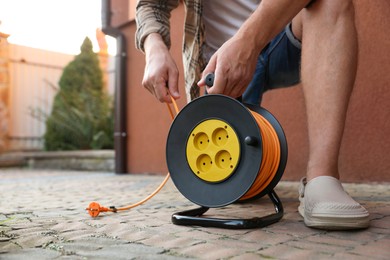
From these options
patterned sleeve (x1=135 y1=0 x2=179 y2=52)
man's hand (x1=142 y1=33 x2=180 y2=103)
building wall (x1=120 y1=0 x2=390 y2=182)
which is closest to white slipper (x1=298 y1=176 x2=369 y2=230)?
man's hand (x1=142 y1=33 x2=180 y2=103)

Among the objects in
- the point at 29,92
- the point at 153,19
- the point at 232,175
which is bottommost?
the point at 232,175

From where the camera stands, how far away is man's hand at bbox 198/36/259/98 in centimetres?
135

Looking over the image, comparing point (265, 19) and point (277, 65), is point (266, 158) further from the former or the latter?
point (277, 65)

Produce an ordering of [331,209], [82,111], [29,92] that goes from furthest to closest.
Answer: [29,92]
[82,111]
[331,209]

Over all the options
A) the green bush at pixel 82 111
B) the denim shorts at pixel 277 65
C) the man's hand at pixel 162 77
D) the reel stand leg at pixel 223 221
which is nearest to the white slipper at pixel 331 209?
the reel stand leg at pixel 223 221

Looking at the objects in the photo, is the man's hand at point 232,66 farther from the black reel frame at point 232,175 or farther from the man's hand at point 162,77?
the man's hand at point 162,77

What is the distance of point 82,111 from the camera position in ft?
24.6

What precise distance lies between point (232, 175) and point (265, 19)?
53cm

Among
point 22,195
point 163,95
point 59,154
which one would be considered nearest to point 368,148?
point 163,95

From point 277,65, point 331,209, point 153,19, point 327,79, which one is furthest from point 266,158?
point 153,19

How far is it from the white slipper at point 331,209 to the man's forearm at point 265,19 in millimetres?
519

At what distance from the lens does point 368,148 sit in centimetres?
293

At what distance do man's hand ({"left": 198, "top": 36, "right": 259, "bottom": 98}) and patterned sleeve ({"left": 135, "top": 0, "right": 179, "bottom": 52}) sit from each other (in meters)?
0.58

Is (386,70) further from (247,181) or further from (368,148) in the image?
(247,181)
